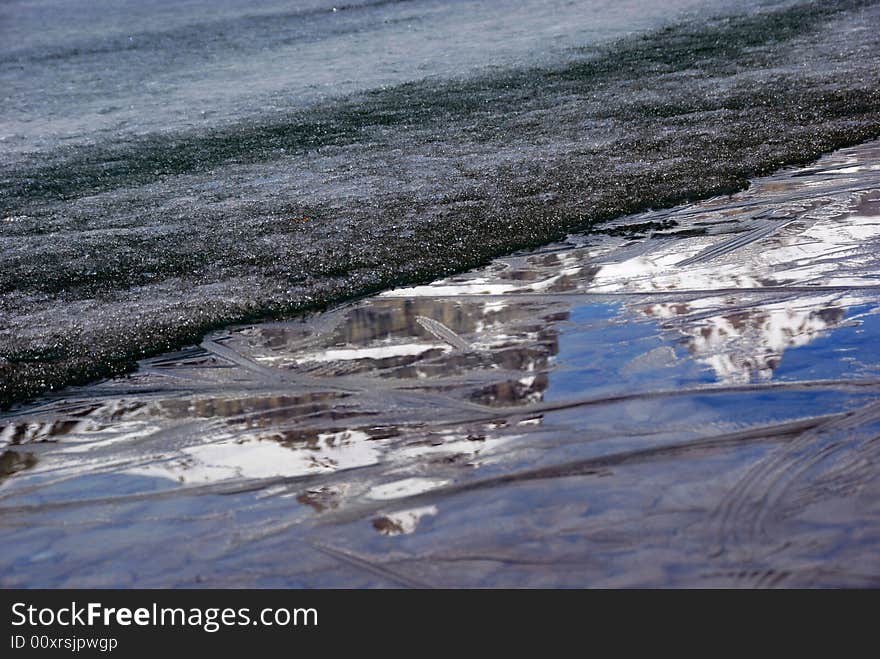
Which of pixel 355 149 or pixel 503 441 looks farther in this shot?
pixel 355 149

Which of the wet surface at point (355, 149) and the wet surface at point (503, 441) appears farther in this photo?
the wet surface at point (355, 149)

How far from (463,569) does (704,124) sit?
486cm

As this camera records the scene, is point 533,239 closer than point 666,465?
No

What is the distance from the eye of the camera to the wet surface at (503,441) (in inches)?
108

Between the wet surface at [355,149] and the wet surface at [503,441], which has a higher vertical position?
the wet surface at [355,149]

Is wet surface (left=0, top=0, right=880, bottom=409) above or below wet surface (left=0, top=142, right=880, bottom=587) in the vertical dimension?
above

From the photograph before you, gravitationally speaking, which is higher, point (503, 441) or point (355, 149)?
point (355, 149)

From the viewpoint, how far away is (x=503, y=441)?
3295 mm

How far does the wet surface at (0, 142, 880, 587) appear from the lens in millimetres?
2738
